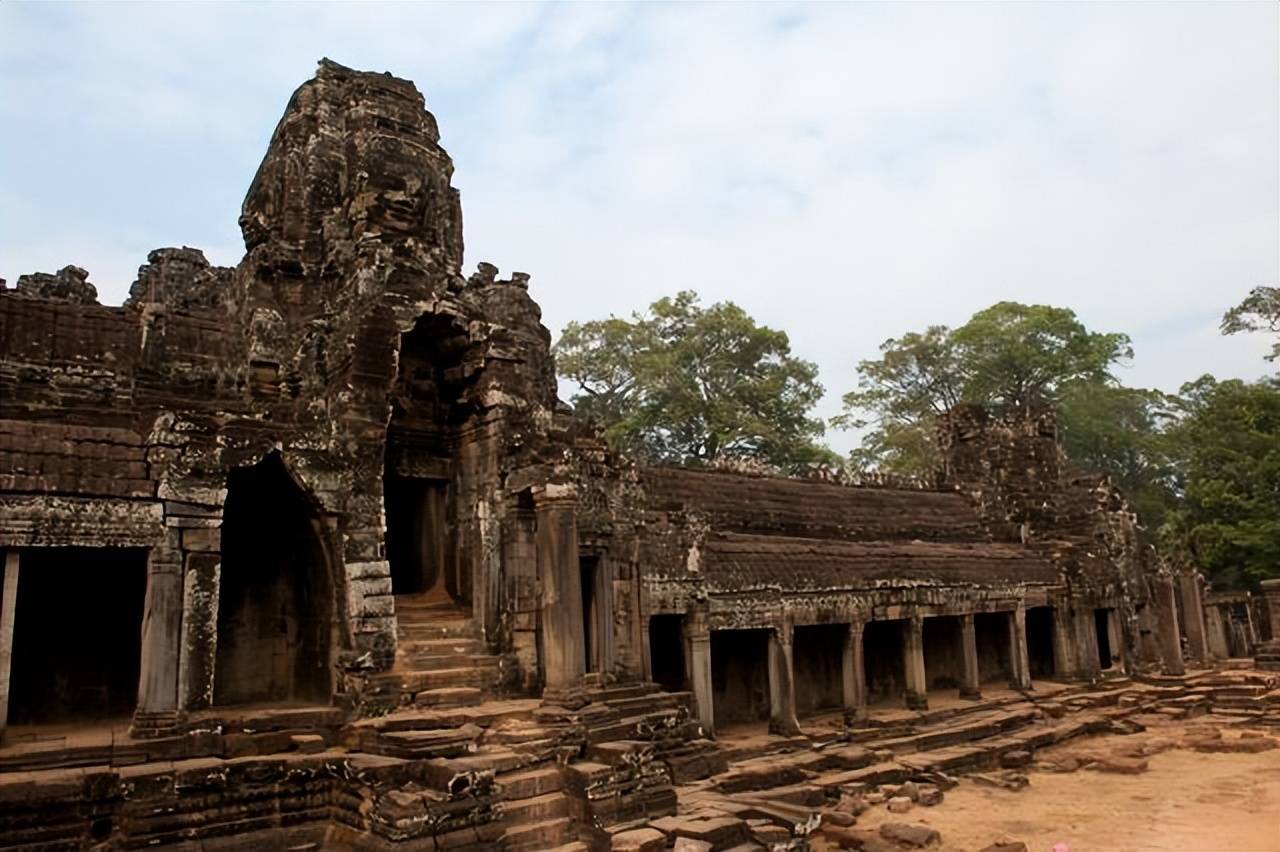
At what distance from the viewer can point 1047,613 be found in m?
25.3

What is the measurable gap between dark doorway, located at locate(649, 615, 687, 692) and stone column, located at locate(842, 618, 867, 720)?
320cm

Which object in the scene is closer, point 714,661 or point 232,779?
point 232,779

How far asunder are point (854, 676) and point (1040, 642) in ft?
33.0

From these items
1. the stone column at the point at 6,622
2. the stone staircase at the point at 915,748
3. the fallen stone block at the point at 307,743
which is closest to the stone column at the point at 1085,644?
the stone staircase at the point at 915,748

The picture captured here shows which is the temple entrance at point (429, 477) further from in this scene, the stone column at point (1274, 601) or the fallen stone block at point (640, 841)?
the stone column at point (1274, 601)

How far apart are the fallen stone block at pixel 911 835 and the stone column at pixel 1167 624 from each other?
663 inches

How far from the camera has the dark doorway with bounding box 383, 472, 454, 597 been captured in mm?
13820

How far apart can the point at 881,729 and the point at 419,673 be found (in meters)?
9.45

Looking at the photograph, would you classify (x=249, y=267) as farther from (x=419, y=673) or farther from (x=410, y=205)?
(x=419, y=673)

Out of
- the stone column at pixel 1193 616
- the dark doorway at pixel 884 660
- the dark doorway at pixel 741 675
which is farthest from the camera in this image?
the stone column at pixel 1193 616

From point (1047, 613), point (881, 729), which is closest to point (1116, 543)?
point (1047, 613)

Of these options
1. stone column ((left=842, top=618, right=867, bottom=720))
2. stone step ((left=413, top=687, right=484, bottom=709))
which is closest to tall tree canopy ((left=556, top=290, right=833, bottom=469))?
stone column ((left=842, top=618, right=867, bottom=720))

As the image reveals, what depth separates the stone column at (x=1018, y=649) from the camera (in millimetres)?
22016

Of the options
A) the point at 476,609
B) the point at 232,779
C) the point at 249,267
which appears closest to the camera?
the point at 232,779
